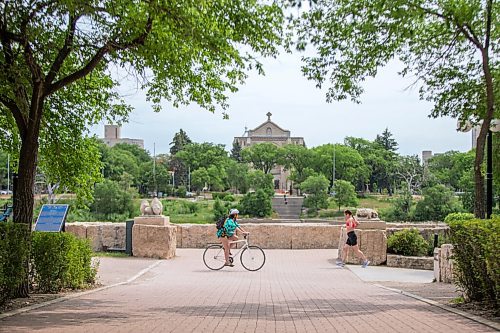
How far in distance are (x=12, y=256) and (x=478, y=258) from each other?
6.56m

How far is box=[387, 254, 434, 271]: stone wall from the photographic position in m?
19.0

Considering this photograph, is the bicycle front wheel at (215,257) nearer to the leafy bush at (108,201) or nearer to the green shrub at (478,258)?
the green shrub at (478,258)

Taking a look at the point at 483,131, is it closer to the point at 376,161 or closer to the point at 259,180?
the point at 259,180

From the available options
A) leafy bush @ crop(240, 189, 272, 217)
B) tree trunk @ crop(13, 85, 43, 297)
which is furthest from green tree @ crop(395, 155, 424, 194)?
tree trunk @ crop(13, 85, 43, 297)

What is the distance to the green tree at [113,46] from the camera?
9.74 metres

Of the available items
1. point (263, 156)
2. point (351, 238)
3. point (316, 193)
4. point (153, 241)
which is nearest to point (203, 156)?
point (263, 156)

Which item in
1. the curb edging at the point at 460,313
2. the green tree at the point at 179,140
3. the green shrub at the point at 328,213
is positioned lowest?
the curb edging at the point at 460,313

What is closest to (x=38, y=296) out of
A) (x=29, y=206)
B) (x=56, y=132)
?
(x=29, y=206)

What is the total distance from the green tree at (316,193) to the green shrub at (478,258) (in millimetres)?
58399

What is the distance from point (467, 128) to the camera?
1427 cm

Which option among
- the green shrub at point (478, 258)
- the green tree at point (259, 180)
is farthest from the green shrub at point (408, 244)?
the green tree at point (259, 180)

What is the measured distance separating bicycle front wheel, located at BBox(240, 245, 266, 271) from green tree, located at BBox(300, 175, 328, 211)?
2013 inches

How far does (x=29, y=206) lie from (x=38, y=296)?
4.89 ft

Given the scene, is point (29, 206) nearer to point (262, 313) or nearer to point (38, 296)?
point (38, 296)
